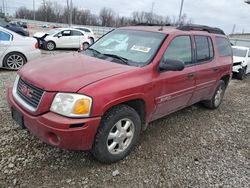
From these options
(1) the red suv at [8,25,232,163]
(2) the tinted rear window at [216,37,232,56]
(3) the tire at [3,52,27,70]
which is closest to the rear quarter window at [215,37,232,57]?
(2) the tinted rear window at [216,37,232,56]

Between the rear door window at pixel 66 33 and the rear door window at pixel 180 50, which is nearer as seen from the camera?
the rear door window at pixel 180 50

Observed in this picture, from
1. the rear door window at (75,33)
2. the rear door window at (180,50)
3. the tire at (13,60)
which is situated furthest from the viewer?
the rear door window at (75,33)

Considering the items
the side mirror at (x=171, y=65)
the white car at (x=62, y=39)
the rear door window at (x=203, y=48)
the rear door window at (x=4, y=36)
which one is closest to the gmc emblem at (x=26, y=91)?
the side mirror at (x=171, y=65)

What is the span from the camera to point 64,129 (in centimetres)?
251

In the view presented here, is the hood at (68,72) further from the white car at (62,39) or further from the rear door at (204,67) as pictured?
the white car at (62,39)

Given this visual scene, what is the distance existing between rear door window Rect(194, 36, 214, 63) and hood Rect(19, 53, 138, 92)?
5.64ft

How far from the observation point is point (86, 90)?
8.44ft

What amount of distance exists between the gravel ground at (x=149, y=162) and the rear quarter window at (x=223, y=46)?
1.70 m

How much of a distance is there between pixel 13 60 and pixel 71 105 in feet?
19.7

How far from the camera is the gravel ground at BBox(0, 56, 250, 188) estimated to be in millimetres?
2836

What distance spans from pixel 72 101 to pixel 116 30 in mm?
2277

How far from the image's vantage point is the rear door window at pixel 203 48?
14.0ft

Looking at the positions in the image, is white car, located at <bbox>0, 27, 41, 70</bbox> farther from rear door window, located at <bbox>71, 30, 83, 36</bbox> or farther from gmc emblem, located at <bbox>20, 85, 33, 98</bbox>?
rear door window, located at <bbox>71, 30, 83, 36</bbox>

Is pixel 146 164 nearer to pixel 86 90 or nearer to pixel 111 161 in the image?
pixel 111 161
